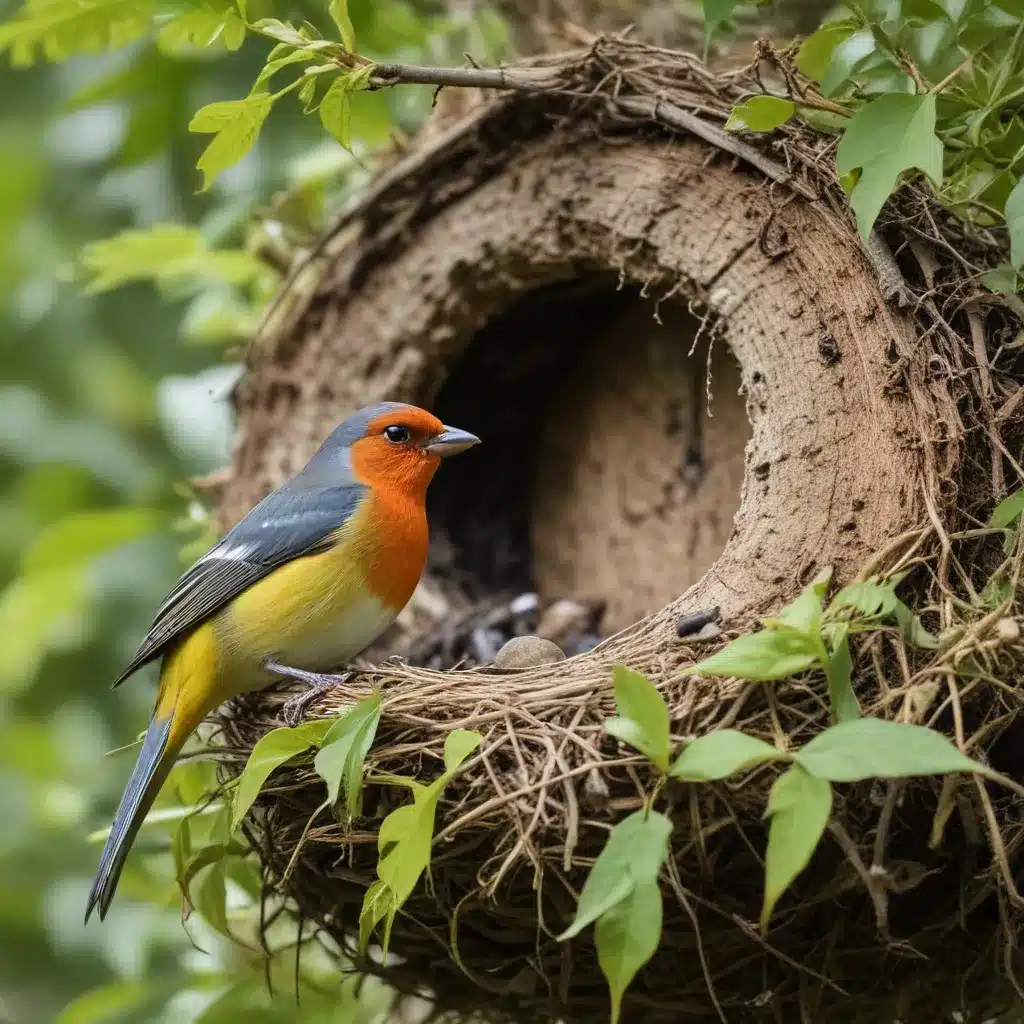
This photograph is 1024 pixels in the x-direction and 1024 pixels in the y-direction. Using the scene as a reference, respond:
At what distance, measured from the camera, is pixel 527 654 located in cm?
247

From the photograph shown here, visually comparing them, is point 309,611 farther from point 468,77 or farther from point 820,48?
point 820,48

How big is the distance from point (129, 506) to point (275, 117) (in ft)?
4.35

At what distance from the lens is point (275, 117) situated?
3.46 m

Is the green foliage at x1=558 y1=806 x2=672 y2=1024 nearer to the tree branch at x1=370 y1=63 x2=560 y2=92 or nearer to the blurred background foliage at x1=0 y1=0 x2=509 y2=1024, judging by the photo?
the blurred background foliage at x1=0 y1=0 x2=509 y2=1024

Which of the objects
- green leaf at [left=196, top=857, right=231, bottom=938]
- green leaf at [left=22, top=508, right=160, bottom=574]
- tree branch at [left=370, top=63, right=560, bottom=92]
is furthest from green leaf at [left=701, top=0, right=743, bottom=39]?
green leaf at [left=22, top=508, right=160, bottom=574]

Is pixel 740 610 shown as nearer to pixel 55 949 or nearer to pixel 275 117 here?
pixel 275 117

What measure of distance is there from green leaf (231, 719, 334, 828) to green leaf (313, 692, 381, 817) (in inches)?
1.2

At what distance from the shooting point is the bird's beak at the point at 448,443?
2.88 meters

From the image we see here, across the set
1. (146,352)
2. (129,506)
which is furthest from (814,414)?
(146,352)

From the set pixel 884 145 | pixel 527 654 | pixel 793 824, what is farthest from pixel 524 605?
pixel 793 824

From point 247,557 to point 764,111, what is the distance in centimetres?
130

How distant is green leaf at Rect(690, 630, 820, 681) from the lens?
Answer: 173 centimetres

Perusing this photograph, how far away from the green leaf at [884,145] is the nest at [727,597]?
0.33m

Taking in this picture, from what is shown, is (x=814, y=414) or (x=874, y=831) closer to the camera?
(x=874, y=831)
